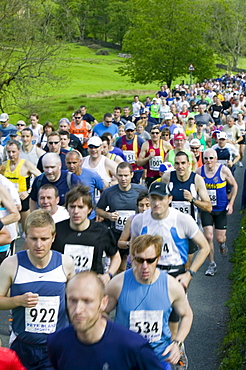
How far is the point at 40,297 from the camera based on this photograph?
14.2 feet

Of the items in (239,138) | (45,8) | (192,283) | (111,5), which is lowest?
(192,283)

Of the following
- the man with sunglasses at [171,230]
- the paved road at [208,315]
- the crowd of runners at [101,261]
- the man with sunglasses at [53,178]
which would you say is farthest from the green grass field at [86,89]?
the man with sunglasses at [171,230]

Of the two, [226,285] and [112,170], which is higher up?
[112,170]

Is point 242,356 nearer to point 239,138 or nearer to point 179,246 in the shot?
point 179,246

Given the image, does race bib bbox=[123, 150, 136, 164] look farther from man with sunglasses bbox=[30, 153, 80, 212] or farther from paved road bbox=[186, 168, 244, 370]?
man with sunglasses bbox=[30, 153, 80, 212]

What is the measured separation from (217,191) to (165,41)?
1413 inches

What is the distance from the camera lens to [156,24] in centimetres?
4459

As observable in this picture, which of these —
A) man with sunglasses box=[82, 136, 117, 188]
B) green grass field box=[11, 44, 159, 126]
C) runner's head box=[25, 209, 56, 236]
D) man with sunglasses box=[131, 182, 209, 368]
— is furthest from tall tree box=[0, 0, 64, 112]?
runner's head box=[25, 209, 56, 236]

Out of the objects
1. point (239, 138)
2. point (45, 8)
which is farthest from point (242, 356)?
point (45, 8)

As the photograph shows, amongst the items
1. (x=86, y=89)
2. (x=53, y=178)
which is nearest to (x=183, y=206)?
(x=53, y=178)

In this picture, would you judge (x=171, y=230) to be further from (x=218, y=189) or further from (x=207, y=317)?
(x=218, y=189)

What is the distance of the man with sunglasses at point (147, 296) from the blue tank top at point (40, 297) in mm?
450

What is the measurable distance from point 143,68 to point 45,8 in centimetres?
1985

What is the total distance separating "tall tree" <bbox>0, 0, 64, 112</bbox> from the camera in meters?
24.3
